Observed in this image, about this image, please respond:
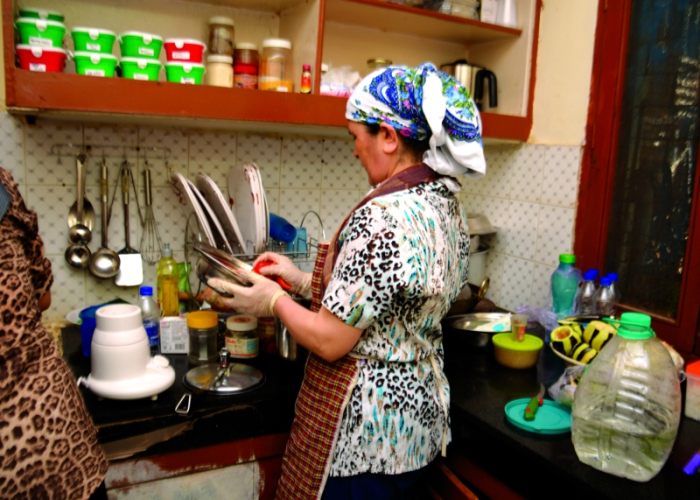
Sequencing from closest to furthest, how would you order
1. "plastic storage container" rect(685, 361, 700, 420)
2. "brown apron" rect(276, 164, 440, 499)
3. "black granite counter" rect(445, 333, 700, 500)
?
"black granite counter" rect(445, 333, 700, 500), "brown apron" rect(276, 164, 440, 499), "plastic storage container" rect(685, 361, 700, 420)

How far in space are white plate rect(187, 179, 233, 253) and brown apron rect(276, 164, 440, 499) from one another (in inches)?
18.7

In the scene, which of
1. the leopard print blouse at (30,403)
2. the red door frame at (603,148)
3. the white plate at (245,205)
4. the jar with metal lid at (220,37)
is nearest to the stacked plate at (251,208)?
the white plate at (245,205)

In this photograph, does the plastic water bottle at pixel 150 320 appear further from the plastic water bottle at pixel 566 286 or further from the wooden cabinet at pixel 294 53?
the plastic water bottle at pixel 566 286

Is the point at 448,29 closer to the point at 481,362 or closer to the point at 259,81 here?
the point at 259,81

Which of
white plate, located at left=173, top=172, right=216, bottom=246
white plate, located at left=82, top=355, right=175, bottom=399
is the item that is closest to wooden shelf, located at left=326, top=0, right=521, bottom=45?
white plate, located at left=173, top=172, right=216, bottom=246

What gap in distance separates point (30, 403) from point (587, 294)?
149 cm

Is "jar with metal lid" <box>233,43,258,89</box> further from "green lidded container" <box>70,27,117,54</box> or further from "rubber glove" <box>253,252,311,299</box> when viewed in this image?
"rubber glove" <box>253,252,311,299</box>

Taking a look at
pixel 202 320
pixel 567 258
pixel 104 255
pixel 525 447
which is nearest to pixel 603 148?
pixel 567 258

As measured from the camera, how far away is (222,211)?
1.64 m

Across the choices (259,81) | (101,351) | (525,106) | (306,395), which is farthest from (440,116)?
(525,106)

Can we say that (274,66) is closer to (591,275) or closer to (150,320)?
(150,320)

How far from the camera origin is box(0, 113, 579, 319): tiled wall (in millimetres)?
1666

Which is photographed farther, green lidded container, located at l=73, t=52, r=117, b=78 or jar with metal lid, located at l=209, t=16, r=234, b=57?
jar with metal lid, located at l=209, t=16, r=234, b=57

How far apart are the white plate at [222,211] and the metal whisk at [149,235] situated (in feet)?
0.63
